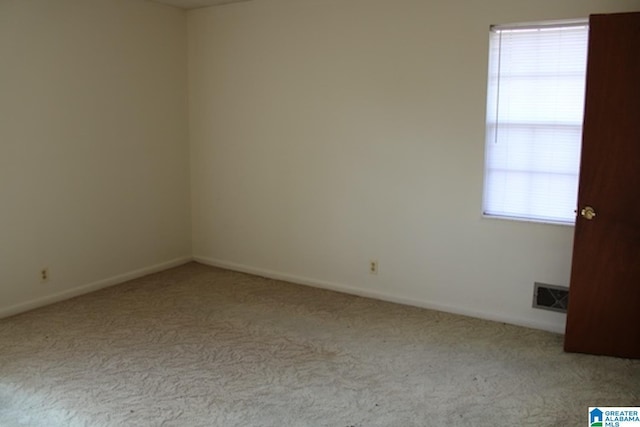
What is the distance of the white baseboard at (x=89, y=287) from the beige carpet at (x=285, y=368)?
0.09 m

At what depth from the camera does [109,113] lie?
469 cm

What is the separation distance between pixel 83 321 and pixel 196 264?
163cm

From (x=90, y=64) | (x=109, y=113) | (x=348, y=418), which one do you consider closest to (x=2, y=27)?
(x=90, y=64)

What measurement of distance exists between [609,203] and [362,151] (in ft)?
6.02

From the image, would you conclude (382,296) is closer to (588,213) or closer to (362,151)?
(362,151)

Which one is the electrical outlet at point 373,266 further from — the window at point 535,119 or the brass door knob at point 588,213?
the brass door knob at point 588,213

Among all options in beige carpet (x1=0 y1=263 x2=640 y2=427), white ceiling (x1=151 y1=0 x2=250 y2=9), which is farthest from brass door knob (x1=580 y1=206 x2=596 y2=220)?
white ceiling (x1=151 y1=0 x2=250 y2=9)

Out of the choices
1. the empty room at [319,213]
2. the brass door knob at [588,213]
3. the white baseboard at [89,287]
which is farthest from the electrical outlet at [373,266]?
the white baseboard at [89,287]

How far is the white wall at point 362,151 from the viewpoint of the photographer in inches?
156

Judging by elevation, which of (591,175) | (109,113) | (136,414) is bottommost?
(136,414)

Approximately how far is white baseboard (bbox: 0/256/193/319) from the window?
3017 millimetres

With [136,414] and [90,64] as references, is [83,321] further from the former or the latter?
[90,64]

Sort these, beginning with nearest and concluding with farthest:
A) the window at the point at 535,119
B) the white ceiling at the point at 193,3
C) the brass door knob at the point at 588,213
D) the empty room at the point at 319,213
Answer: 1. the empty room at the point at 319,213
2. the brass door knob at the point at 588,213
3. the window at the point at 535,119
4. the white ceiling at the point at 193,3

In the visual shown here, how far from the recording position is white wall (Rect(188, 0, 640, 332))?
397 centimetres
